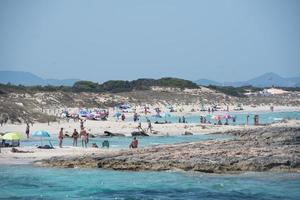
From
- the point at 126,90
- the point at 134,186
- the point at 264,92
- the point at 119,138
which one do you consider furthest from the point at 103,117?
the point at 264,92

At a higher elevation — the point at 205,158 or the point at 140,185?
the point at 205,158

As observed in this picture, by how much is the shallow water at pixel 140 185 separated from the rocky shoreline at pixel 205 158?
72 cm

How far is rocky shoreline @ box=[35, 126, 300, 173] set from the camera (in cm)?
2750

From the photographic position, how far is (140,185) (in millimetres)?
24781

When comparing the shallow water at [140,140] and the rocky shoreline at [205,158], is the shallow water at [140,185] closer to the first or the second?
the rocky shoreline at [205,158]

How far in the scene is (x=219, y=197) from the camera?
21969 millimetres

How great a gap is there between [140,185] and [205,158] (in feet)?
14.7

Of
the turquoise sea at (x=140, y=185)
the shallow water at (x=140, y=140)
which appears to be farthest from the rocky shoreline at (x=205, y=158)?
the shallow water at (x=140, y=140)

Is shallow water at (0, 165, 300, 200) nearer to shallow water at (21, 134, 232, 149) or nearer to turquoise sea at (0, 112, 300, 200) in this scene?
turquoise sea at (0, 112, 300, 200)

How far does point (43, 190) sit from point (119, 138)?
2635cm

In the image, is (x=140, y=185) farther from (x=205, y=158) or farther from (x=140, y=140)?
(x=140, y=140)

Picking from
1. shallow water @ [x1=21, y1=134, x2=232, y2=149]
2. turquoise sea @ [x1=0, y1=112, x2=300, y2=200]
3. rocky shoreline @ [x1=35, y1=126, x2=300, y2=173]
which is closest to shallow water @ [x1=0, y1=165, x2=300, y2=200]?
turquoise sea @ [x1=0, y1=112, x2=300, y2=200]

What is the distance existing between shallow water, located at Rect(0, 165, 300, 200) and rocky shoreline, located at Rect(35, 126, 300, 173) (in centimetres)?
72

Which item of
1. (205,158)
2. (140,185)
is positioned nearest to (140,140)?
(205,158)
